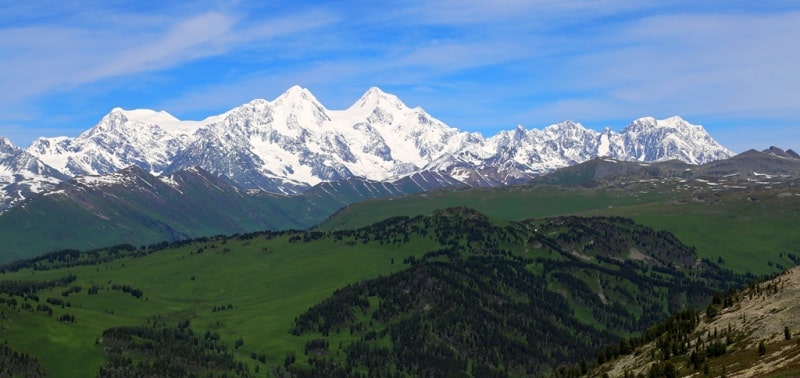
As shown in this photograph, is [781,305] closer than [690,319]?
Yes

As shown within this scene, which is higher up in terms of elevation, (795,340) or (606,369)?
(795,340)

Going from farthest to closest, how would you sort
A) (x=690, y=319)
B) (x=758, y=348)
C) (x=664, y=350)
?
(x=690, y=319) < (x=664, y=350) < (x=758, y=348)

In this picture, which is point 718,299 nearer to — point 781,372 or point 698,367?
point 698,367

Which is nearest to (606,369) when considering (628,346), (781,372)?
(628,346)

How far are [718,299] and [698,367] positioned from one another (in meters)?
43.6

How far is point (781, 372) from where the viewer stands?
310 feet

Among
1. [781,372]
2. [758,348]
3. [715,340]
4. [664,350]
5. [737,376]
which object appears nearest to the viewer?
[781,372]

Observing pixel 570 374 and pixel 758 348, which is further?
pixel 570 374

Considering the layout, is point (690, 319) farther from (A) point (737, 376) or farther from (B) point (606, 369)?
(A) point (737, 376)

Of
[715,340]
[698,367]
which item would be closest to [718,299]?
[715,340]

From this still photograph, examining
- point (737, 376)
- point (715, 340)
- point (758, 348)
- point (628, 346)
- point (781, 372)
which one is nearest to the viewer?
point (781, 372)

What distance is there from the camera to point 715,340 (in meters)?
130

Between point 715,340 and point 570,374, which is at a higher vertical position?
point 715,340

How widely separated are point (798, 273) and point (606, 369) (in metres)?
38.4
